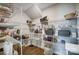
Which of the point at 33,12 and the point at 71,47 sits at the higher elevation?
the point at 33,12

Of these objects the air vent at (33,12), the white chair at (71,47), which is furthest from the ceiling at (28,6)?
the white chair at (71,47)

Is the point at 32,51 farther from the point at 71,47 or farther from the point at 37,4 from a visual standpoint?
the point at 37,4

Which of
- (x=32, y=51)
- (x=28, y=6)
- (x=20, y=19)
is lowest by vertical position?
(x=32, y=51)

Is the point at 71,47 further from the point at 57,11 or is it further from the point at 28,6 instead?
the point at 28,6

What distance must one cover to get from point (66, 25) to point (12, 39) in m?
0.68

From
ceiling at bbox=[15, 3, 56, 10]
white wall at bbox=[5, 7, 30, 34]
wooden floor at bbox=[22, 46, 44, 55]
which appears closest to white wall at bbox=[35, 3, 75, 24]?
ceiling at bbox=[15, 3, 56, 10]

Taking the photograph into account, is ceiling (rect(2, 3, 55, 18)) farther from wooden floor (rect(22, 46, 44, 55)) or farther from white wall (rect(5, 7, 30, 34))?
wooden floor (rect(22, 46, 44, 55))

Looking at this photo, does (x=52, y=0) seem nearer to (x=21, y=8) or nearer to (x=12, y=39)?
(x=21, y=8)

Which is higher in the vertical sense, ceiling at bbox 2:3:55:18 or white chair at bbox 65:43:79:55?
ceiling at bbox 2:3:55:18

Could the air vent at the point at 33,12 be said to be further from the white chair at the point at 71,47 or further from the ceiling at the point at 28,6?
the white chair at the point at 71,47

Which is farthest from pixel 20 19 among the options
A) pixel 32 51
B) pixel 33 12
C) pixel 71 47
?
pixel 71 47

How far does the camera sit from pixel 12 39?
64.1 inches

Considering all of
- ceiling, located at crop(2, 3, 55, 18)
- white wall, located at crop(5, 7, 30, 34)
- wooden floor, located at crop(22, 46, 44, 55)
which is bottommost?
wooden floor, located at crop(22, 46, 44, 55)
